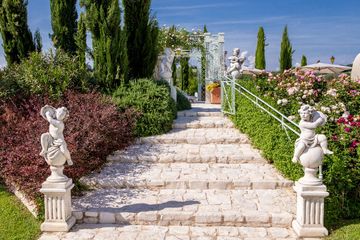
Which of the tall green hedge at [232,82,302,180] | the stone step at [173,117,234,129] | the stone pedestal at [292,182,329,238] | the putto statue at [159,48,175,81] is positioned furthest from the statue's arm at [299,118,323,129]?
the putto statue at [159,48,175,81]

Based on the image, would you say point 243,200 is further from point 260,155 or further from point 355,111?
point 355,111

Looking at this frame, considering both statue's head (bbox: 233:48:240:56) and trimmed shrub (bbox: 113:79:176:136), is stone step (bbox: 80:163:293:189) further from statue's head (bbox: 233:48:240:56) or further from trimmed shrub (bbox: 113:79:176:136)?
statue's head (bbox: 233:48:240:56)

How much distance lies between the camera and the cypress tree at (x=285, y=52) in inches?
873

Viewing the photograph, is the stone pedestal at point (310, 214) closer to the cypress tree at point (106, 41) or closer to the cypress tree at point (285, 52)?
the cypress tree at point (106, 41)

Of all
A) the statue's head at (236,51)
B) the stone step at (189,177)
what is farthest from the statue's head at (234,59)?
the stone step at (189,177)

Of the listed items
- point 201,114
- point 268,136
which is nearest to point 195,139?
point 268,136

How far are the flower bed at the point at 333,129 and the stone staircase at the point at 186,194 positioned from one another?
54cm

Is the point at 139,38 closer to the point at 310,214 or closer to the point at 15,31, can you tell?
the point at 15,31

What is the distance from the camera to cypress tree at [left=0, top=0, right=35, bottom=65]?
9844mm

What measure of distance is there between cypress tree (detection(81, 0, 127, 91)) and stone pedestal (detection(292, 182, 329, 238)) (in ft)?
19.2

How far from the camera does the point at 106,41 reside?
29.0 feet

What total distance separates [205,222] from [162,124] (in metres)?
4.03

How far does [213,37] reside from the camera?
1481 centimetres

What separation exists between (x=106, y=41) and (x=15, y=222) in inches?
→ 204
